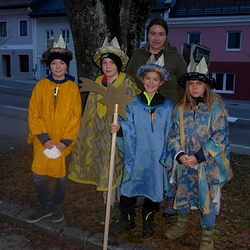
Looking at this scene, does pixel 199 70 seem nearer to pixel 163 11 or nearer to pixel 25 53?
pixel 163 11

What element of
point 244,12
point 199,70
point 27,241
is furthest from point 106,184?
point 244,12

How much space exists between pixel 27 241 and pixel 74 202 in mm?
862

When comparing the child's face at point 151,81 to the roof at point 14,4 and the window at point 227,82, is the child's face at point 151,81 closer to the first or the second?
the window at point 227,82

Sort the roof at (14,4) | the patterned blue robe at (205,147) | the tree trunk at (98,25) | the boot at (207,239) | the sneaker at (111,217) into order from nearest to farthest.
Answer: the patterned blue robe at (205,147), the boot at (207,239), the sneaker at (111,217), the tree trunk at (98,25), the roof at (14,4)

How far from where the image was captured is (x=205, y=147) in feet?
Result: 9.71

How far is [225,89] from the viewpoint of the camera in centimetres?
2066

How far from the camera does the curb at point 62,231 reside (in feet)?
10.9

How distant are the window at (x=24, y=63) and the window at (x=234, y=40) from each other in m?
17.1

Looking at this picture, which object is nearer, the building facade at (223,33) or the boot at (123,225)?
the boot at (123,225)

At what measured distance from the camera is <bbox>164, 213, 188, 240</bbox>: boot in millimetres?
3396

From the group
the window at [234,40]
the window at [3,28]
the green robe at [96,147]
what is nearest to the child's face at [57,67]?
the green robe at [96,147]

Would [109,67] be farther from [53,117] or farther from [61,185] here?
[61,185]

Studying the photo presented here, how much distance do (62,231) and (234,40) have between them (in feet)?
62.6

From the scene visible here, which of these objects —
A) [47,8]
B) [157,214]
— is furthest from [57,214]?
[47,8]
